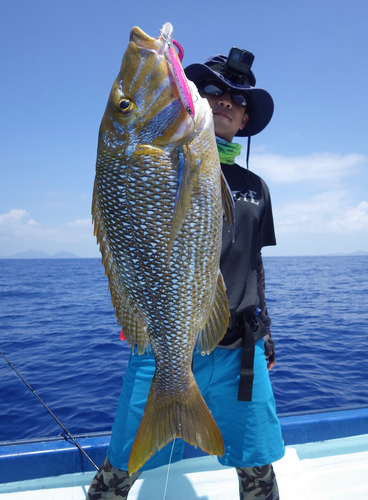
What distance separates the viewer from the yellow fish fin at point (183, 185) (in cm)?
150

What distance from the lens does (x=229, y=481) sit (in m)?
2.96

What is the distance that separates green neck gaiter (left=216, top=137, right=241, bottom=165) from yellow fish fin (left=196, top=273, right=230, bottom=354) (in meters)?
0.94

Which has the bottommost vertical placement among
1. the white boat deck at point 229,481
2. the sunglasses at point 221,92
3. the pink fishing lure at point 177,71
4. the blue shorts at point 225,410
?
the white boat deck at point 229,481

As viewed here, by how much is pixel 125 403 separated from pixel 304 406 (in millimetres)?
5632

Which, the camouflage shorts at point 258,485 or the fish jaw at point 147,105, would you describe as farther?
the camouflage shorts at point 258,485

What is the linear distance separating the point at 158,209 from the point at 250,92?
4.41 ft

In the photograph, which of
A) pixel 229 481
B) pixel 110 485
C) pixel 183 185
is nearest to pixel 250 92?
pixel 183 185

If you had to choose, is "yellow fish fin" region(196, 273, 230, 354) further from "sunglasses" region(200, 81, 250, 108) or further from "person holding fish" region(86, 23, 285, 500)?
"sunglasses" region(200, 81, 250, 108)

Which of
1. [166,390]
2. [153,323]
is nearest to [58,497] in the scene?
[166,390]

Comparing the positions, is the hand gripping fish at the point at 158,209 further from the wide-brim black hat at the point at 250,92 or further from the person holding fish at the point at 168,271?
the wide-brim black hat at the point at 250,92

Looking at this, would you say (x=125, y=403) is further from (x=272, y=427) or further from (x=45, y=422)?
(x=45, y=422)

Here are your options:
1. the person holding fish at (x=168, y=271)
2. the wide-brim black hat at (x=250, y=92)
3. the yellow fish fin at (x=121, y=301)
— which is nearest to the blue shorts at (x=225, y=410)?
the person holding fish at (x=168, y=271)

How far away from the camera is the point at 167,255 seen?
155 centimetres

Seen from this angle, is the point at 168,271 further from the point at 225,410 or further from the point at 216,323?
the point at 225,410
